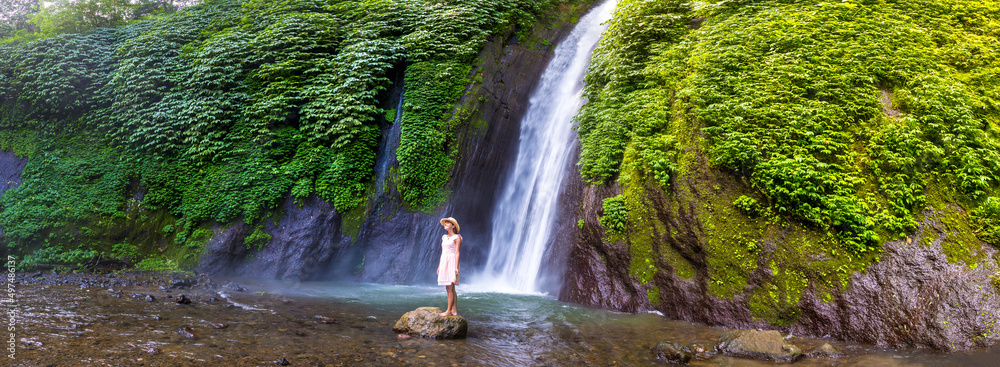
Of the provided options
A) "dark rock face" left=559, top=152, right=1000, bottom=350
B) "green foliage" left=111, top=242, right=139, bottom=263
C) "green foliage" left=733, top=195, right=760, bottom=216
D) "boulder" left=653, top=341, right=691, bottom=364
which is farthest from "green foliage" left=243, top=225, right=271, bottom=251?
"green foliage" left=733, top=195, right=760, bottom=216

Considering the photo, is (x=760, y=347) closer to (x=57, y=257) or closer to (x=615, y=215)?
(x=615, y=215)

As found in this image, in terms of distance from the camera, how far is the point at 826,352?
4664mm

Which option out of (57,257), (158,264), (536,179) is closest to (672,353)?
(536,179)

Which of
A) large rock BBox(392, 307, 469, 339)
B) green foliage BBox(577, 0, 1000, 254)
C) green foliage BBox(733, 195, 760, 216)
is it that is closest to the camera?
large rock BBox(392, 307, 469, 339)

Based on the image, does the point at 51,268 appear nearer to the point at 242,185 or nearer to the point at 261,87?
the point at 242,185

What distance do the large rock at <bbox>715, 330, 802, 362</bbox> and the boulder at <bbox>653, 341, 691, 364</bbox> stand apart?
0.56 m

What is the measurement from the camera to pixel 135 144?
12.2 metres

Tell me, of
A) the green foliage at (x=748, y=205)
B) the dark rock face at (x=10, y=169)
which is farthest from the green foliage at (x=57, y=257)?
the green foliage at (x=748, y=205)

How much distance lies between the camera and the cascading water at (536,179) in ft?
33.2

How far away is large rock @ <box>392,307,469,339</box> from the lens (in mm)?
5047

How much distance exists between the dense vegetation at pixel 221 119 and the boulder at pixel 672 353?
312 inches

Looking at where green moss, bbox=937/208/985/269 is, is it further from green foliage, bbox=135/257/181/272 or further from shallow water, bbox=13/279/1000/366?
green foliage, bbox=135/257/181/272

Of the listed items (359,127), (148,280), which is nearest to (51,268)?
(148,280)

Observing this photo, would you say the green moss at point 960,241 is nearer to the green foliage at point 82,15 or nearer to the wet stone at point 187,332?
the wet stone at point 187,332
